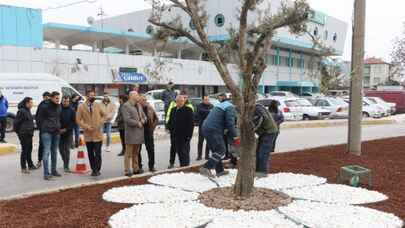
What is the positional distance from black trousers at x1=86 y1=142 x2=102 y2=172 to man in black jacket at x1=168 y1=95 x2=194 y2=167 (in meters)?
1.62

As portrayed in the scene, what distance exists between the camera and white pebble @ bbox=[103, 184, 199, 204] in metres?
6.62

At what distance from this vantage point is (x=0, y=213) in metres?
6.10

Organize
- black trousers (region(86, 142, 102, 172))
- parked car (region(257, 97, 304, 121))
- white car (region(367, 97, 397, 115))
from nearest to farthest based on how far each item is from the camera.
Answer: black trousers (region(86, 142, 102, 172)) < parked car (region(257, 97, 304, 121)) < white car (region(367, 97, 397, 115))

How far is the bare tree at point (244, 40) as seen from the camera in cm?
595

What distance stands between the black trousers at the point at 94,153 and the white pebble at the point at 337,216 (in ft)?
14.3

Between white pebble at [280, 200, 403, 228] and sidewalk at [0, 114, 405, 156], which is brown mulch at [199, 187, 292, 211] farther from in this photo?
sidewalk at [0, 114, 405, 156]

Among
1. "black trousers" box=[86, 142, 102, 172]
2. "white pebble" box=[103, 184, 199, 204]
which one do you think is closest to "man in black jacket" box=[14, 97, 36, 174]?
"black trousers" box=[86, 142, 102, 172]

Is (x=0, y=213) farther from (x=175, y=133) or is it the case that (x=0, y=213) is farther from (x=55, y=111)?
(x=175, y=133)

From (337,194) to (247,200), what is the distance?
59.8 inches

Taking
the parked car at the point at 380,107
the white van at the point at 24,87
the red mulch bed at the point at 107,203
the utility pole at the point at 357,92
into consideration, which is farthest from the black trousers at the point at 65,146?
the parked car at the point at 380,107

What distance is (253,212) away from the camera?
5898mm

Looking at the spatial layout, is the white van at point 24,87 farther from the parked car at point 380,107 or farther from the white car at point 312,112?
the parked car at point 380,107

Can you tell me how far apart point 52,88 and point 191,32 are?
15384mm

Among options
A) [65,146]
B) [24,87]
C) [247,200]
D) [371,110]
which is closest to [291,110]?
[371,110]
